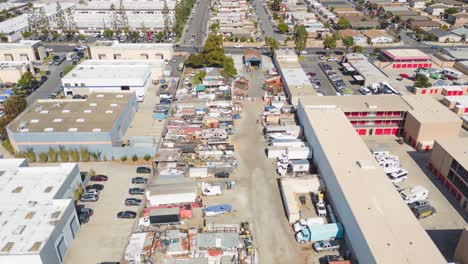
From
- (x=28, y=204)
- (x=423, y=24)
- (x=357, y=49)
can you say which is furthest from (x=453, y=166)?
(x=423, y=24)

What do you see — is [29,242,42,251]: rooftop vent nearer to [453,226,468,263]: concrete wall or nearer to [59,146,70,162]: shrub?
[59,146,70,162]: shrub

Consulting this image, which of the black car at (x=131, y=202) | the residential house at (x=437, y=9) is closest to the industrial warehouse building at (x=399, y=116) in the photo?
the black car at (x=131, y=202)

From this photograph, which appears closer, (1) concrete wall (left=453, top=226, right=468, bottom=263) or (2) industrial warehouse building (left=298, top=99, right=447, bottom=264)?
(2) industrial warehouse building (left=298, top=99, right=447, bottom=264)

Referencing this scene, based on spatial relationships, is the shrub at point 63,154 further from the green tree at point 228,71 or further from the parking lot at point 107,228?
the green tree at point 228,71

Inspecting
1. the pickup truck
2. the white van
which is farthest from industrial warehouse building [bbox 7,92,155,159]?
the white van

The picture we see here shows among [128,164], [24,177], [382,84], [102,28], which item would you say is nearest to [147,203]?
[128,164]

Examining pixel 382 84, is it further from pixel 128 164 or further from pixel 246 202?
pixel 128 164
